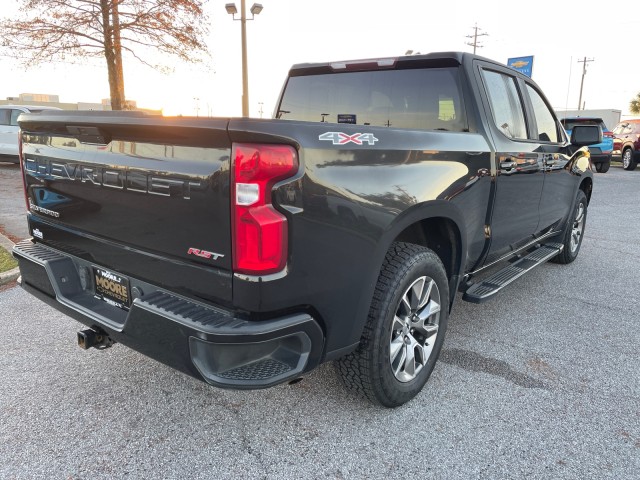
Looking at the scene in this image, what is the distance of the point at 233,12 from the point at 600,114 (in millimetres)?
35584

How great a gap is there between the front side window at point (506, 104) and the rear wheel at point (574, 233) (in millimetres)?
1826

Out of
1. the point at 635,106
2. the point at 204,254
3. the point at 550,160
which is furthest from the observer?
the point at 635,106

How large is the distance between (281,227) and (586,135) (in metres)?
3.80

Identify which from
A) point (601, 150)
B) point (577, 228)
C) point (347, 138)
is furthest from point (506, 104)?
point (601, 150)

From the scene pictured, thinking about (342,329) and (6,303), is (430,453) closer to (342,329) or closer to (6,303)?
(342,329)

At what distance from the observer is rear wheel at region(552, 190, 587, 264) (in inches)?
206

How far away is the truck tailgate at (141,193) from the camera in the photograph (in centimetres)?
191

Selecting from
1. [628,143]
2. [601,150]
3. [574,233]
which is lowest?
[574,233]

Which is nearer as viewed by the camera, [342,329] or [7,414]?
[342,329]

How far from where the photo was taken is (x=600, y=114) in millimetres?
40062

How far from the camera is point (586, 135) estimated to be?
4488 mm

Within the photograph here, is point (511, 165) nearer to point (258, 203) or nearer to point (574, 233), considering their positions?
point (258, 203)

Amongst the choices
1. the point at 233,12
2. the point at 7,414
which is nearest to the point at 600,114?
the point at 233,12

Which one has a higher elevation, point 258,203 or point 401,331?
point 258,203
